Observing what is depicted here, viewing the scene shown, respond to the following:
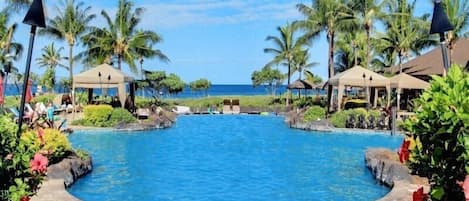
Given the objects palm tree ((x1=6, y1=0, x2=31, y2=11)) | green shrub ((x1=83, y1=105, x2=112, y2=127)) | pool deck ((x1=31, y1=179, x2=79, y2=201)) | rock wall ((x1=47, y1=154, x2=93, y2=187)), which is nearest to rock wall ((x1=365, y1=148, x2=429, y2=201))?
pool deck ((x1=31, y1=179, x2=79, y2=201))

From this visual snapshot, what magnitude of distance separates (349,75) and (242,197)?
52.3 feet

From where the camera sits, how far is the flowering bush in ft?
13.2

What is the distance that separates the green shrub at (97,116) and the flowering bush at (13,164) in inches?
765

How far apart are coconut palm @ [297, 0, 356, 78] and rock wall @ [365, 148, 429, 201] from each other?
17.0m

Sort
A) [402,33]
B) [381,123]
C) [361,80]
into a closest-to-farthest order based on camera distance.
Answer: [381,123] < [361,80] < [402,33]

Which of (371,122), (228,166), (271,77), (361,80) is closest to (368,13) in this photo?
(361,80)

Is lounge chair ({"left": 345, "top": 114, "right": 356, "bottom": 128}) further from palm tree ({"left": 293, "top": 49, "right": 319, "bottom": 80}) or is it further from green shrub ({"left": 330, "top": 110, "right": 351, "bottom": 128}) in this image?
palm tree ({"left": 293, "top": 49, "right": 319, "bottom": 80})

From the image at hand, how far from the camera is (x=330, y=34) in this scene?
3123 centimetres

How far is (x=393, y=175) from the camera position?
1091cm

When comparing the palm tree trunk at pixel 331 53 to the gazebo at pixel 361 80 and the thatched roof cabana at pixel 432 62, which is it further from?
the gazebo at pixel 361 80

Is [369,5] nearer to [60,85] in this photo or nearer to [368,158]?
[368,158]

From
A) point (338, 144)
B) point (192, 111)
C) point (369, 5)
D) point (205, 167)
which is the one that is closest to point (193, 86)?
point (192, 111)

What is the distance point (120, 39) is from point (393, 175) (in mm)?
23480

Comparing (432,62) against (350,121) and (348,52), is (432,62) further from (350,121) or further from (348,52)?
(350,121)
